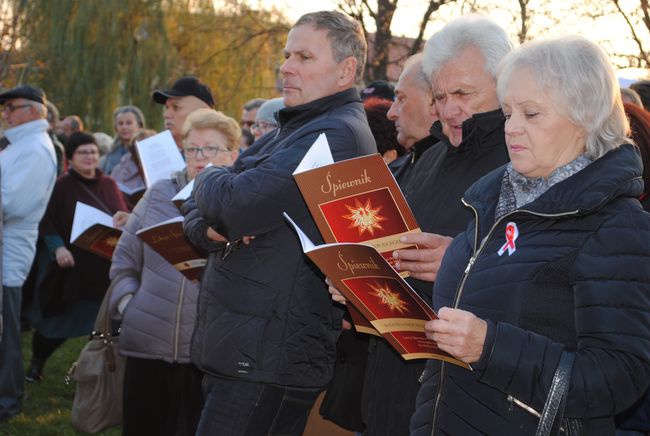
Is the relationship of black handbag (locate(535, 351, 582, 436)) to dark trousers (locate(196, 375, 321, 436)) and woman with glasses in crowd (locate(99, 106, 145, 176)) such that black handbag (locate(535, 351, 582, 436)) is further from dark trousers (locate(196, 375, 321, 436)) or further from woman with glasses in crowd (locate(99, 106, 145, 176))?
woman with glasses in crowd (locate(99, 106, 145, 176))

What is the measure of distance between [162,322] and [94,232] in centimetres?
107

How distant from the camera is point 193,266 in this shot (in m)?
5.00

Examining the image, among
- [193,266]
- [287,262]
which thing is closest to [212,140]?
[193,266]

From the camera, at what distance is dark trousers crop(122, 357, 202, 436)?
17.4ft

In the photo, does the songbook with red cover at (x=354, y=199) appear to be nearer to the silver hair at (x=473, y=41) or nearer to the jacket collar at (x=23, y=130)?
the silver hair at (x=473, y=41)

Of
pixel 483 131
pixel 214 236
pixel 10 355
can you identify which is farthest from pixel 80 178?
pixel 483 131

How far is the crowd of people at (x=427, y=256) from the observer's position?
2482 mm

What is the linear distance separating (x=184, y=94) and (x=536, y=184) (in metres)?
4.42

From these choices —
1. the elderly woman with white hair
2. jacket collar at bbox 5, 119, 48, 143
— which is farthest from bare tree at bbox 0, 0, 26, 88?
the elderly woman with white hair

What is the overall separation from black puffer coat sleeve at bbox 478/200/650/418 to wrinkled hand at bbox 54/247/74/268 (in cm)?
617

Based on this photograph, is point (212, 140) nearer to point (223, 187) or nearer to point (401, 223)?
point (223, 187)

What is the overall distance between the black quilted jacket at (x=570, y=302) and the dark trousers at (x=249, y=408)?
4.30ft

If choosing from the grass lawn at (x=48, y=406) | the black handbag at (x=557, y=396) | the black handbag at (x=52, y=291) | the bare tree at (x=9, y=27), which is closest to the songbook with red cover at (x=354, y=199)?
the black handbag at (x=557, y=396)

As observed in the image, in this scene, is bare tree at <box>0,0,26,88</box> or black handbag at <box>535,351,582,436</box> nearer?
black handbag at <box>535,351,582,436</box>
